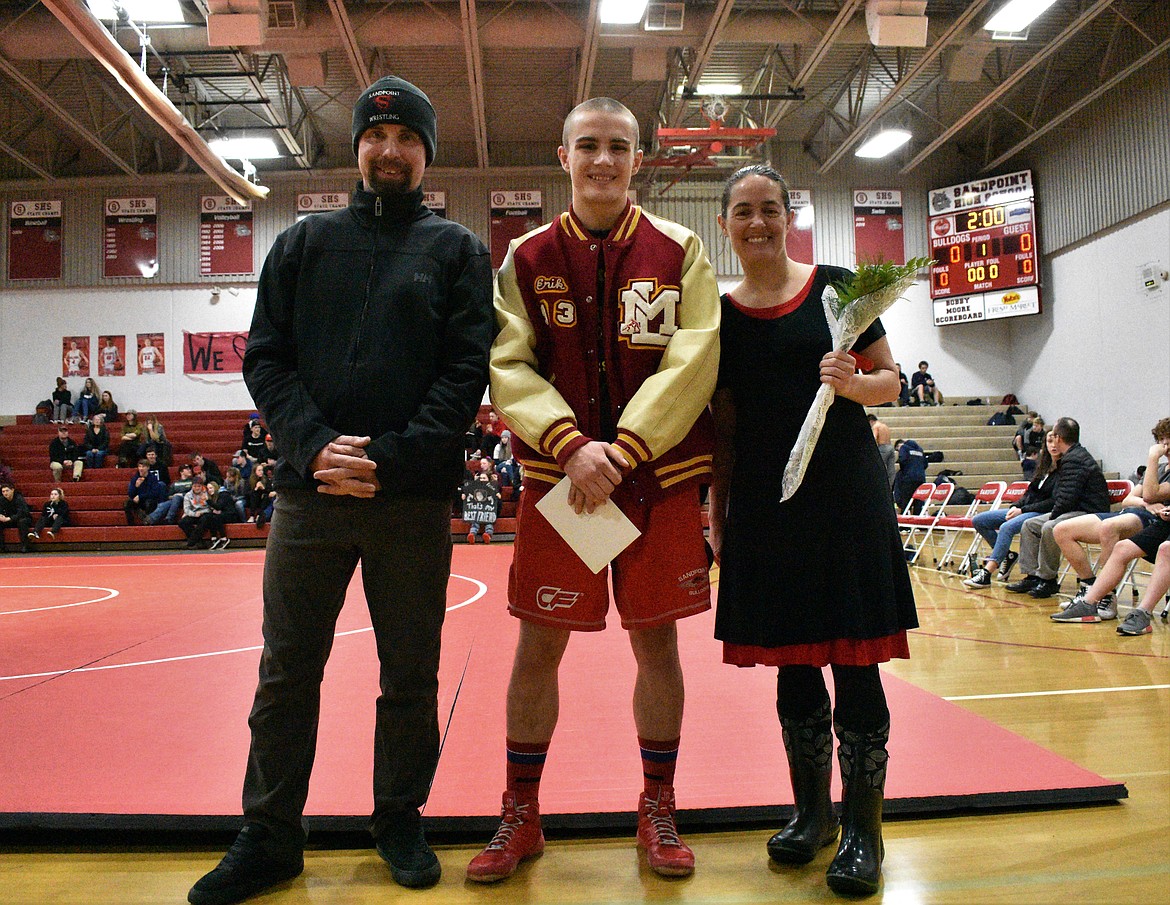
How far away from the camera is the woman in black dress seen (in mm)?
2012

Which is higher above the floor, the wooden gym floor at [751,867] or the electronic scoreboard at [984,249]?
the electronic scoreboard at [984,249]

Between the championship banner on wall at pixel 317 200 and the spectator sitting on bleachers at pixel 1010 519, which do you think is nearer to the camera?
the spectator sitting on bleachers at pixel 1010 519

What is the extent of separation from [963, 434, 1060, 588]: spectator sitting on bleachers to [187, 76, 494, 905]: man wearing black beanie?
234 inches

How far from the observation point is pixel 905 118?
17312mm

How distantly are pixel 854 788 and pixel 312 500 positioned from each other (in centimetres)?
152

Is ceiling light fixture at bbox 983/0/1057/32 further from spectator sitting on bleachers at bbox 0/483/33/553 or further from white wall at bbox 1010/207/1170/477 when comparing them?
spectator sitting on bleachers at bbox 0/483/33/553

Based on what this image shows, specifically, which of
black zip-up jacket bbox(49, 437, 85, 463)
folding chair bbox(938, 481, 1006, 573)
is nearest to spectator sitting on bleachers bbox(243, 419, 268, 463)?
black zip-up jacket bbox(49, 437, 85, 463)

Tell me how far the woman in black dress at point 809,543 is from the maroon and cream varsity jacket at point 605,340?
0.49ft

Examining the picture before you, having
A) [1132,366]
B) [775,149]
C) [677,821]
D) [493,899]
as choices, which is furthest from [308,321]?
[775,149]

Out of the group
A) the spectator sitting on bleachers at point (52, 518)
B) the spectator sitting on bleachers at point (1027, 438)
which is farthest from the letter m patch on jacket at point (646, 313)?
the spectator sitting on bleachers at point (1027, 438)

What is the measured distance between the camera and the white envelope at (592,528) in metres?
2.03

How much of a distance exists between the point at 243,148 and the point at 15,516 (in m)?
7.55

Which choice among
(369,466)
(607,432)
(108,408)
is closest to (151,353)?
(108,408)

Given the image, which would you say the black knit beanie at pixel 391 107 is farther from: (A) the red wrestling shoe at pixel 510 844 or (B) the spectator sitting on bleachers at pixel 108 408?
(B) the spectator sitting on bleachers at pixel 108 408
